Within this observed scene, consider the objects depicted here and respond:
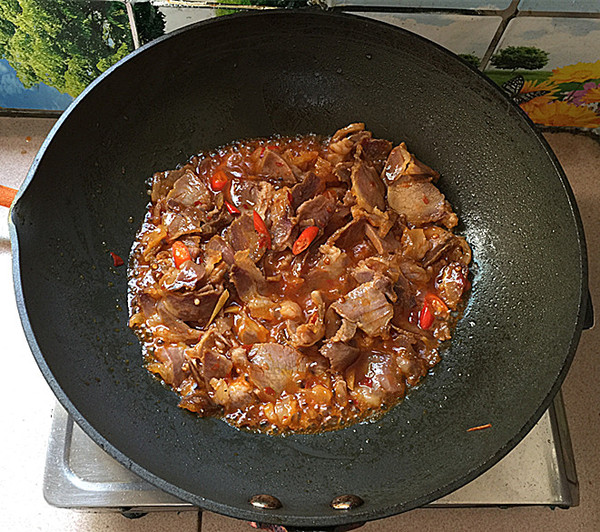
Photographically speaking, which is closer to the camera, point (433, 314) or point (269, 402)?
point (269, 402)

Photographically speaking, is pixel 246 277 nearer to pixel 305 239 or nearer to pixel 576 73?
pixel 305 239

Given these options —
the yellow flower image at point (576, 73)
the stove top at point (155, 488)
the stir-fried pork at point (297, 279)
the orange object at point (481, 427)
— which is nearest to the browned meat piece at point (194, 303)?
the stir-fried pork at point (297, 279)

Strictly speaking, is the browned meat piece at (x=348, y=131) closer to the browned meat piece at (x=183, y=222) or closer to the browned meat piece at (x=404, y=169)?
the browned meat piece at (x=404, y=169)

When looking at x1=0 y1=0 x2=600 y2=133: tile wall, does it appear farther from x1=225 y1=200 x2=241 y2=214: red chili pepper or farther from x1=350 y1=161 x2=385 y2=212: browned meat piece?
x1=225 y1=200 x2=241 y2=214: red chili pepper

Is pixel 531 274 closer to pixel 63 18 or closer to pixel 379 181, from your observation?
pixel 379 181

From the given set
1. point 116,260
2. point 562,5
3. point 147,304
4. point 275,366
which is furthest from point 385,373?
point 562,5

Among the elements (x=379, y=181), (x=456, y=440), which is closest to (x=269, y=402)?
(x=456, y=440)

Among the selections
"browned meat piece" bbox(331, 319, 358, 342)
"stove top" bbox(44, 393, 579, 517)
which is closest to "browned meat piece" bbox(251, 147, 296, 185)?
"browned meat piece" bbox(331, 319, 358, 342)
